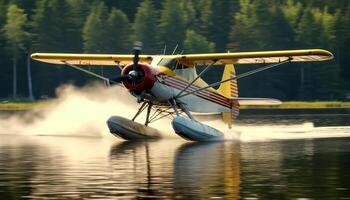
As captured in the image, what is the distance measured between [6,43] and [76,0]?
570 inches

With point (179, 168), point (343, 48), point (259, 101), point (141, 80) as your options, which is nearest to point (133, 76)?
point (141, 80)

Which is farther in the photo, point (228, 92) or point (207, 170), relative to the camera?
point (228, 92)

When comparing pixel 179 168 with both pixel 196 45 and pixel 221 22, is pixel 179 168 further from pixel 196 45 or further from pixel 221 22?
pixel 221 22

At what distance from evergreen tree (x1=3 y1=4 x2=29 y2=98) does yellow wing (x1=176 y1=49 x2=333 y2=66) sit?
146 ft

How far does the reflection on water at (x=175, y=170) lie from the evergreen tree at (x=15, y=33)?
155 ft

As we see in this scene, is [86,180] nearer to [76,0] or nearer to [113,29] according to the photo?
[113,29]

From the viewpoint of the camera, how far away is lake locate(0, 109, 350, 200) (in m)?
14.3

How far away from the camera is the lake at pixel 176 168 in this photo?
14281mm

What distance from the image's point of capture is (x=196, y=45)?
76.2m

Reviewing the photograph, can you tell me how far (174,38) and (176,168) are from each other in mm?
62536

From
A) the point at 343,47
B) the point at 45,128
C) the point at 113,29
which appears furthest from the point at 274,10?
the point at 45,128

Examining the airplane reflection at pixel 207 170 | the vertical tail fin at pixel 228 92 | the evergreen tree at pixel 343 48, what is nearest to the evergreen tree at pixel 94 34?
the evergreen tree at pixel 343 48

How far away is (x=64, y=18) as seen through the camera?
78938 millimetres

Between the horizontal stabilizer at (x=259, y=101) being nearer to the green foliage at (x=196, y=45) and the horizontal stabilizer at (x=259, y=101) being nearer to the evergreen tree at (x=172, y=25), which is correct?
the green foliage at (x=196, y=45)
